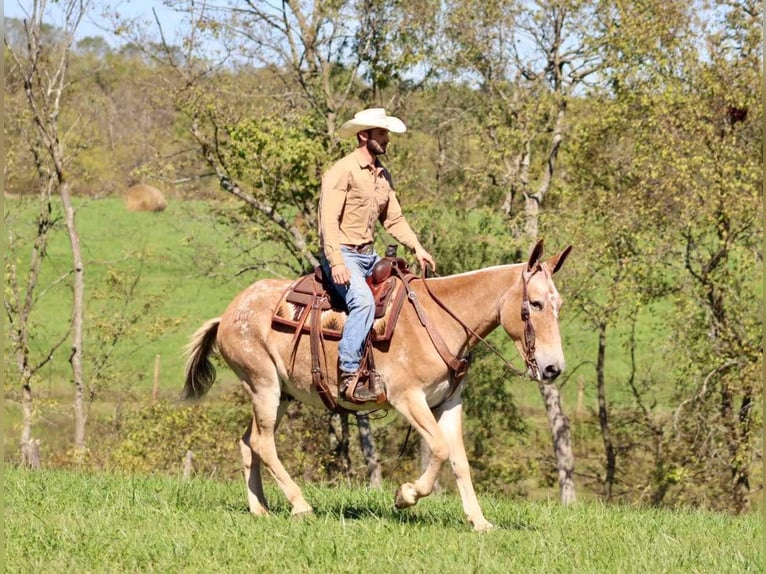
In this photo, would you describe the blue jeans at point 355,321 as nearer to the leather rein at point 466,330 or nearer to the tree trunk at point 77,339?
the leather rein at point 466,330

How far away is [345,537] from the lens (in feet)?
24.2

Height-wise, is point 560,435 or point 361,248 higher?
point 361,248

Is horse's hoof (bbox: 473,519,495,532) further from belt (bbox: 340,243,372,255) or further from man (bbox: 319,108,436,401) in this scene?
belt (bbox: 340,243,372,255)

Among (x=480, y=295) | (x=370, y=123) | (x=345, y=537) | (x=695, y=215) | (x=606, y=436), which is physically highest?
(x=370, y=123)

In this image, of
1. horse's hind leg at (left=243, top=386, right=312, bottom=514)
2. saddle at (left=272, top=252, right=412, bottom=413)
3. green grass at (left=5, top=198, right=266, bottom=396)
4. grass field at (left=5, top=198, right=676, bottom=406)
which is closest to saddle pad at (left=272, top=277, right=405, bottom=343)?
saddle at (left=272, top=252, right=412, bottom=413)

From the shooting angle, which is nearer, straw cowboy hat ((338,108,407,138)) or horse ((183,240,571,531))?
horse ((183,240,571,531))

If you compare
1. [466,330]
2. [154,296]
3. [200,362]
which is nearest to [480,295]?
[466,330]

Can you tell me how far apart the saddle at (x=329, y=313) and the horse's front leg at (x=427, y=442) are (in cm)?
32

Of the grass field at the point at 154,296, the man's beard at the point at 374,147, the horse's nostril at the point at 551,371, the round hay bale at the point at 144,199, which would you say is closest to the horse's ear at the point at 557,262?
the horse's nostril at the point at 551,371

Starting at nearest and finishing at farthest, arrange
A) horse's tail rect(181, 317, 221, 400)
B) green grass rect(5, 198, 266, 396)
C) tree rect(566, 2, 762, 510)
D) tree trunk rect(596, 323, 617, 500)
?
horse's tail rect(181, 317, 221, 400)
tree rect(566, 2, 762, 510)
tree trunk rect(596, 323, 617, 500)
green grass rect(5, 198, 266, 396)

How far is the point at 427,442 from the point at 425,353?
694 mm

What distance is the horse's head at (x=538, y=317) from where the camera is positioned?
8.08 meters

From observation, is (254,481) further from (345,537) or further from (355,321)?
(345,537)

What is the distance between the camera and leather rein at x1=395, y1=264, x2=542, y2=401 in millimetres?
8195
